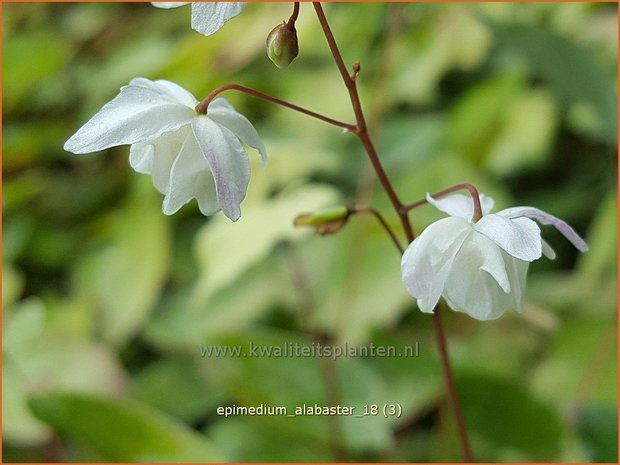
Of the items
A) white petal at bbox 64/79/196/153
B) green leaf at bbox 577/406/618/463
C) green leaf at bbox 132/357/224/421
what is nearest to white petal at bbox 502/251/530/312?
white petal at bbox 64/79/196/153

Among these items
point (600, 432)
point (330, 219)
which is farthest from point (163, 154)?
point (600, 432)

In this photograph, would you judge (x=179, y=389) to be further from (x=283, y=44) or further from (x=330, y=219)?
(x=283, y=44)

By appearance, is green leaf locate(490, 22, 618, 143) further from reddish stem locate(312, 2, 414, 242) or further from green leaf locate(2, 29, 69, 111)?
green leaf locate(2, 29, 69, 111)

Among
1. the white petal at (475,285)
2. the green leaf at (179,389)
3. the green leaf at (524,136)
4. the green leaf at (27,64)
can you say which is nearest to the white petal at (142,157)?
the white petal at (475,285)

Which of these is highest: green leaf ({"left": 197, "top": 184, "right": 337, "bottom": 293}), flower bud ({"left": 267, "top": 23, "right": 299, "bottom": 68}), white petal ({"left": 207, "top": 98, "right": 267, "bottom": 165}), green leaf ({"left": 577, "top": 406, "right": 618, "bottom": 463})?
flower bud ({"left": 267, "top": 23, "right": 299, "bottom": 68})

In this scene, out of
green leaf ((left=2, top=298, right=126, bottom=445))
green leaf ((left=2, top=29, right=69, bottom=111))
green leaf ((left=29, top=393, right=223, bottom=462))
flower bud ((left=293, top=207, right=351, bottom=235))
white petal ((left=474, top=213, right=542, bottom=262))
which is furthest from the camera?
green leaf ((left=2, top=29, right=69, bottom=111))

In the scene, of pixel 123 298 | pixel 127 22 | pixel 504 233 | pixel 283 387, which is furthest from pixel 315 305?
pixel 127 22
